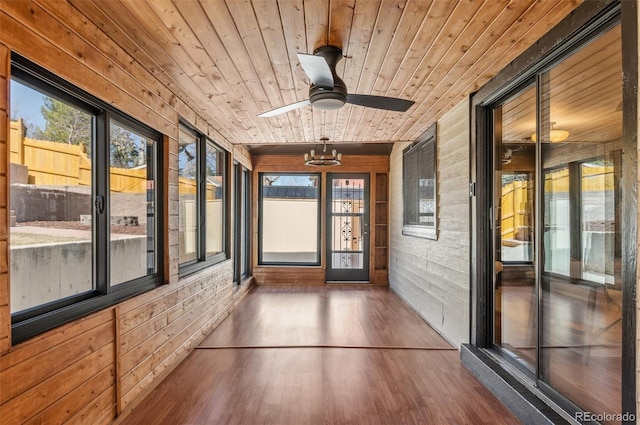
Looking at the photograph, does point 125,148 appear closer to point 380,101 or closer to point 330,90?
point 330,90

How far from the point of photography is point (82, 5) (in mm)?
1708

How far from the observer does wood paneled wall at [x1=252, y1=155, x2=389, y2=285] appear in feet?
21.4

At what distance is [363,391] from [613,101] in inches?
93.8

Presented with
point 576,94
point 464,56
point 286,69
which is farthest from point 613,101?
point 286,69

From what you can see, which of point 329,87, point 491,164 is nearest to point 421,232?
point 491,164

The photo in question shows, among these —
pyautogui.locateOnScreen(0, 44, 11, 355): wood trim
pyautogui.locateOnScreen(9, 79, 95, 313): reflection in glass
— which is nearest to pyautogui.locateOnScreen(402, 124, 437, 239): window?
pyautogui.locateOnScreen(9, 79, 95, 313): reflection in glass

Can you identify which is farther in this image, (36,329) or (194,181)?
(194,181)

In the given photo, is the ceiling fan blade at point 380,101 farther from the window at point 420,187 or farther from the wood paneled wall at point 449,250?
the window at point 420,187

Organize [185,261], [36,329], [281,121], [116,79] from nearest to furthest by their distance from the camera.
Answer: [36,329], [116,79], [185,261], [281,121]

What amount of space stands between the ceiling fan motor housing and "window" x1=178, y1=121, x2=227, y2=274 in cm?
165

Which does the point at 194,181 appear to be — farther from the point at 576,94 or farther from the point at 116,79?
the point at 576,94

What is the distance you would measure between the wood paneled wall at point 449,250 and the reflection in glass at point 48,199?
3008 millimetres

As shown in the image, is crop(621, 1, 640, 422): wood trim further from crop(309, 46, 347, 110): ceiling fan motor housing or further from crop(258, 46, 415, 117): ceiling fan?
crop(309, 46, 347, 110): ceiling fan motor housing

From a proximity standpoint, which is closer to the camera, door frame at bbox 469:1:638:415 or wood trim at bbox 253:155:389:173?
door frame at bbox 469:1:638:415
